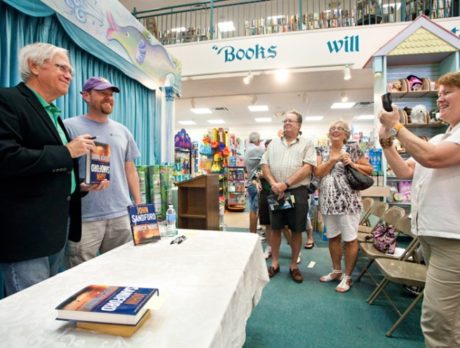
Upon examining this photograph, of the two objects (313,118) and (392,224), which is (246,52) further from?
(313,118)

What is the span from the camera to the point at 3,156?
3.40 feet

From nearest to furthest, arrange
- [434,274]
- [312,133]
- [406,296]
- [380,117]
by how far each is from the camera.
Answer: [434,274]
[380,117]
[406,296]
[312,133]

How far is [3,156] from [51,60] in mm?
560

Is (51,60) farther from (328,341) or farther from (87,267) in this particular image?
(328,341)

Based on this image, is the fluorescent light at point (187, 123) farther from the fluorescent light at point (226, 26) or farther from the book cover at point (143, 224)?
the book cover at point (143, 224)

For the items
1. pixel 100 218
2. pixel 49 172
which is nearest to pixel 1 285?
pixel 100 218

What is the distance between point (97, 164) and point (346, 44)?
516 centimetres

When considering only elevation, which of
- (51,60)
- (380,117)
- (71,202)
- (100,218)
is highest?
(51,60)

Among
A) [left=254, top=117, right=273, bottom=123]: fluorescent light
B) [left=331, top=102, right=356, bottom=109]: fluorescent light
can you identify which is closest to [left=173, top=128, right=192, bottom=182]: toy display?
[left=331, top=102, right=356, bottom=109]: fluorescent light

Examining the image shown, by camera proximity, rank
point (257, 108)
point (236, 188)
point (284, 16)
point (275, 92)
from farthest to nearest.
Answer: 1. point (257, 108)
2. point (284, 16)
3. point (236, 188)
4. point (275, 92)

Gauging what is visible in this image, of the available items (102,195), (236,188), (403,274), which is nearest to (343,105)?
(236,188)

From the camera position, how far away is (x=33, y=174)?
3.63 feet

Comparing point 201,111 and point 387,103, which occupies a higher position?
point 201,111

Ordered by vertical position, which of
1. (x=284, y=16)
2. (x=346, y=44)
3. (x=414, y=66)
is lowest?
(x=414, y=66)
